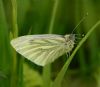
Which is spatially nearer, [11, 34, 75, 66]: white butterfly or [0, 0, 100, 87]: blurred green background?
[11, 34, 75, 66]: white butterfly

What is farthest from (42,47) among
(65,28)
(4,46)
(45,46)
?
(65,28)

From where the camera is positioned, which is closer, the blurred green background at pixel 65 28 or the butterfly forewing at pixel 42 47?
the butterfly forewing at pixel 42 47

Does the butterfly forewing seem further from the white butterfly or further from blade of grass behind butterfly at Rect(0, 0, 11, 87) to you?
blade of grass behind butterfly at Rect(0, 0, 11, 87)

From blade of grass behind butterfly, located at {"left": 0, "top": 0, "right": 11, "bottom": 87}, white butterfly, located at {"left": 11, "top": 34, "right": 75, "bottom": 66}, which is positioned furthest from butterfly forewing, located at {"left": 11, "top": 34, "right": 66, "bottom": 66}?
blade of grass behind butterfly, located at {"left": 0, "top": 0, "right": 11, "bottom": 87}

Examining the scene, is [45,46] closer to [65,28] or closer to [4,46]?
[4,46]

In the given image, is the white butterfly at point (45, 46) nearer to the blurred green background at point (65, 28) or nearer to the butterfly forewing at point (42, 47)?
the butterfly forewing at point (42, 47)

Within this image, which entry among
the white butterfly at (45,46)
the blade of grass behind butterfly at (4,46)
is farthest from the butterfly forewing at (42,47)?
the blade of grass behind butterfly at (4,46)

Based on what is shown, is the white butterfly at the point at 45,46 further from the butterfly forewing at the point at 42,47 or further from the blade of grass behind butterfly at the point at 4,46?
the blade of grass behind butterfly at the point at 4,46
